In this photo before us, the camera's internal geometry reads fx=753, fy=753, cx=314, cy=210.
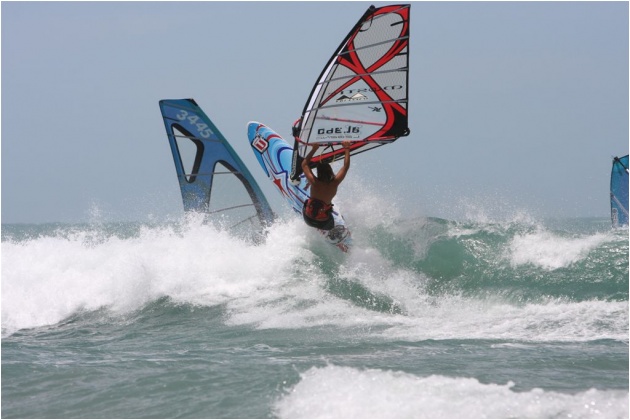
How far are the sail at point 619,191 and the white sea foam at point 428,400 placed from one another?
9789 mm

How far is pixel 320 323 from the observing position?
709 centimetres

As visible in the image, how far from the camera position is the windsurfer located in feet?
23.4

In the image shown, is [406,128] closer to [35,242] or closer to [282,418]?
[282,418]

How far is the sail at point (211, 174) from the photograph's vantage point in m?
10.7

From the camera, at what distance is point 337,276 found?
8.65 meters

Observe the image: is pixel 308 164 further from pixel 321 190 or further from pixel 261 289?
pixel 261 289

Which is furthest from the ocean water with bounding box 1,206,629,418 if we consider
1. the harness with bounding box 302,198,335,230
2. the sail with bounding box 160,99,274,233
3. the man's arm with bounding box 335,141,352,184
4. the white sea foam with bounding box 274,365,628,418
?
the man's arm with bounding box 335,141,352,184

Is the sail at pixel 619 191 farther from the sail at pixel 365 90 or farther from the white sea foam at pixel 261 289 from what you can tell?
the sail at pixel 365 90

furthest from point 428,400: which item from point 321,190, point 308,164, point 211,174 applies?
point 211,174

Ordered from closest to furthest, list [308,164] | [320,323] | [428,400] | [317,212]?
[428,400] < [320,323] < [317,212] < [308,164]

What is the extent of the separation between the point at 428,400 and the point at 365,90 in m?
3.68

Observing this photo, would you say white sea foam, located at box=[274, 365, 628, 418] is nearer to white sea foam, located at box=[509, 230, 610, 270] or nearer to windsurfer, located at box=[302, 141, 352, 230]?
windsurfer, located at box=[302, 141, 352, 230]

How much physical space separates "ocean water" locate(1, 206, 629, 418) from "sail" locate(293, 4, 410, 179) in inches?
70.3

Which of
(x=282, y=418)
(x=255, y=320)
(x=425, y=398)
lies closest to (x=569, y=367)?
(x=425, y=398)
